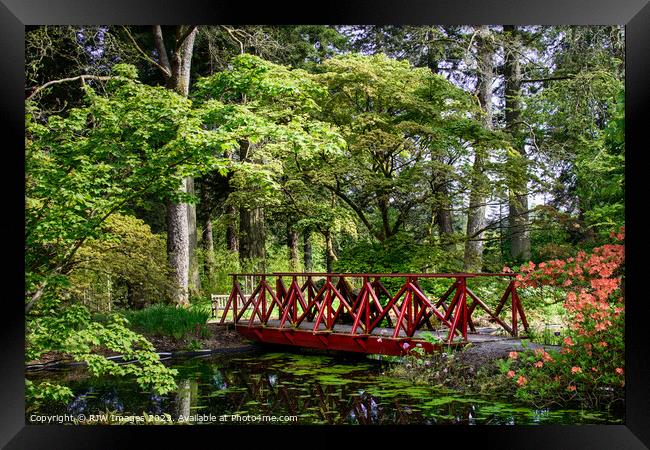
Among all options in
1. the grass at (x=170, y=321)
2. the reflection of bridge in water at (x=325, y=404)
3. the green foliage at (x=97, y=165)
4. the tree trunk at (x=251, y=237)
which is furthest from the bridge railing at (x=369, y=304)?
the green foliage at (x=97, y=165)

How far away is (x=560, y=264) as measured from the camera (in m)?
6.17

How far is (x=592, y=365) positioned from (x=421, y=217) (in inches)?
129

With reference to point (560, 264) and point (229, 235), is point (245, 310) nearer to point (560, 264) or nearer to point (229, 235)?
point (229, 235)

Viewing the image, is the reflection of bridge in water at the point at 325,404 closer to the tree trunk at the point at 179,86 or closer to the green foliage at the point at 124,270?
the green foliage at the point at 124,270

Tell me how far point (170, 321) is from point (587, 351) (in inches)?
191

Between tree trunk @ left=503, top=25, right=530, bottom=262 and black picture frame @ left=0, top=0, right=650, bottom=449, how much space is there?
2746 mm

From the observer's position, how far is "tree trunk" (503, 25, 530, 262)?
8.16 metres

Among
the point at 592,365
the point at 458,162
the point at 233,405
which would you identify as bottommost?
the point at 233,405

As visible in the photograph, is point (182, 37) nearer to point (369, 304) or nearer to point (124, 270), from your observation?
point (124, 270)

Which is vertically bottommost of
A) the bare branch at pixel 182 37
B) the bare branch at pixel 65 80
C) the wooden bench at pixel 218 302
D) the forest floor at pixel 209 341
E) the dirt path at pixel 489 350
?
the forest floor at pixel 209 341

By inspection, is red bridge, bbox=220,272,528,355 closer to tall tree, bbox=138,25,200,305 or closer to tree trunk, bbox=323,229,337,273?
tree trunk, bbox=323,229,337,273

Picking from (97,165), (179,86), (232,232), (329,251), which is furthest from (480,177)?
(97,165)
